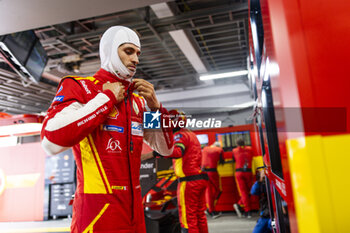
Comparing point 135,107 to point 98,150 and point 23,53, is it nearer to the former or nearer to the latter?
point 98,150

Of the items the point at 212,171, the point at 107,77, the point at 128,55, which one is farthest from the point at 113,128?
the point at 212,171

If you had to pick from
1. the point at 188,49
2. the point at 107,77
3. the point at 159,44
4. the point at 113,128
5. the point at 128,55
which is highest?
the point at 159,44

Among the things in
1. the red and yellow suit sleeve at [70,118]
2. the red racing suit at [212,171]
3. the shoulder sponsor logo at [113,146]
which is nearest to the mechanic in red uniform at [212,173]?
the red racing suit at [212,171]

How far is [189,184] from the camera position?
12.2 feet

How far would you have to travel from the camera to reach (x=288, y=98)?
67cm

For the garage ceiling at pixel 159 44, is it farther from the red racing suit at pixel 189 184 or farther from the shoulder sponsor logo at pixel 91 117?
the shoulder sponsor logo at pixel 91 117

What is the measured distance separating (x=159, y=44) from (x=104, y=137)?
5.03 meters

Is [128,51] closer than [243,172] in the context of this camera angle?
Yes

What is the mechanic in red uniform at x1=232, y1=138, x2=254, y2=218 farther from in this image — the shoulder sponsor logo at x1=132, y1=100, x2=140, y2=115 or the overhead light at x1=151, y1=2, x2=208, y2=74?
the shoulder sponsor logo at x1=132, y1=100, x2=140, y2=115

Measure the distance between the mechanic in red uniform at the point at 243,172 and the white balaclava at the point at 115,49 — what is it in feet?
18.4

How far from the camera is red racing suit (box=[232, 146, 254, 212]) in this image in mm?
6395

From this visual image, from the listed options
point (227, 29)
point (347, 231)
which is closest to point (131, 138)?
point (347, 231)

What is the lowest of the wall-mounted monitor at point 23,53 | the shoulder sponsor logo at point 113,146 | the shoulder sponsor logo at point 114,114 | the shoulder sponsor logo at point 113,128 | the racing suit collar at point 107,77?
the shoulder sponsor logo at point 113,146

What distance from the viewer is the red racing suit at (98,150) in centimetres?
119
